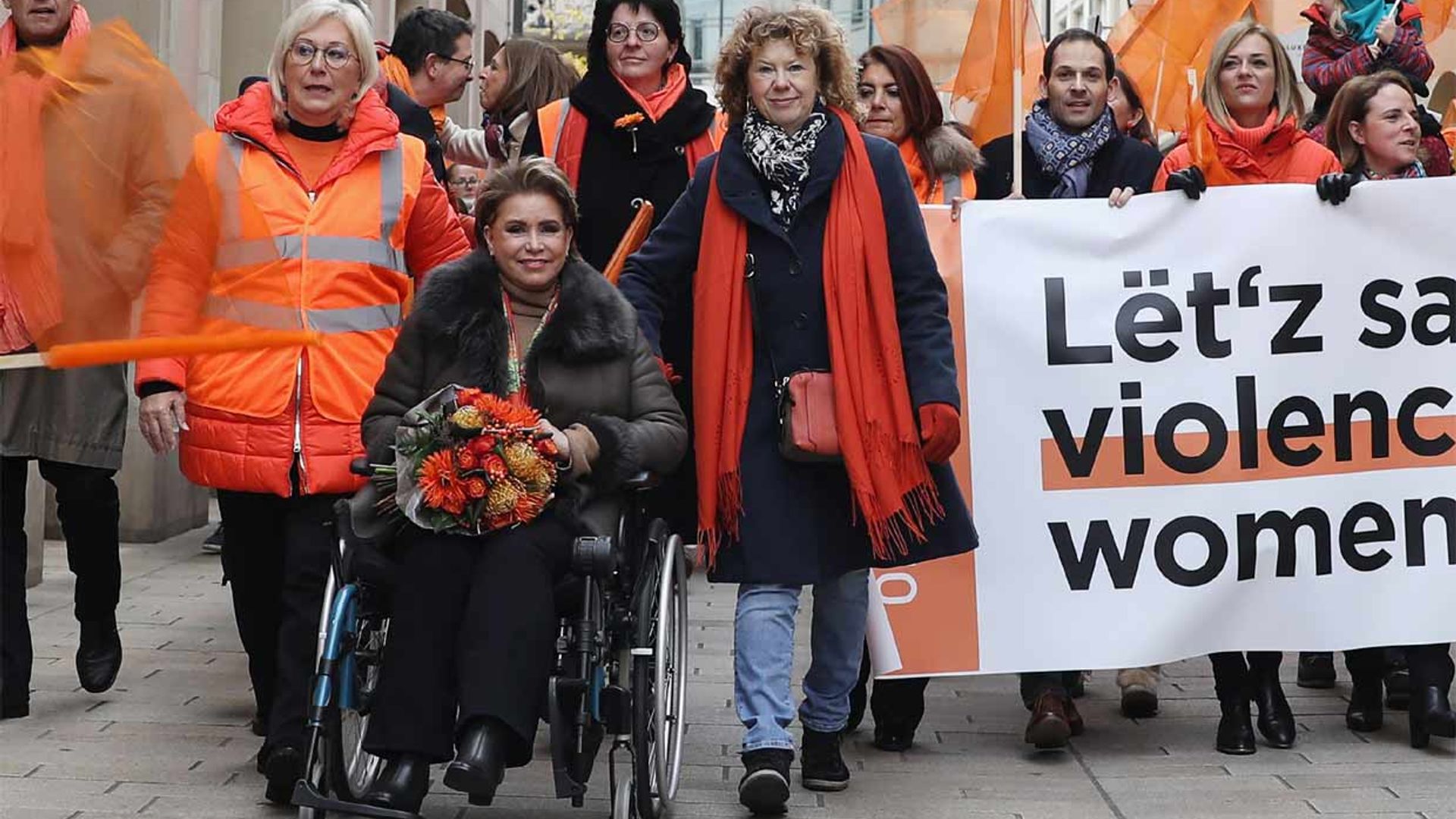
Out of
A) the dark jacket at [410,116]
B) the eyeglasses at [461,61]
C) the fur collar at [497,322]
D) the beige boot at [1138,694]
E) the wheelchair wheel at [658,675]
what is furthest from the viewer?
the eyeglasses at [461,61]

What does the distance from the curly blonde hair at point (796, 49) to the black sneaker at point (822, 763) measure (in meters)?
1.57

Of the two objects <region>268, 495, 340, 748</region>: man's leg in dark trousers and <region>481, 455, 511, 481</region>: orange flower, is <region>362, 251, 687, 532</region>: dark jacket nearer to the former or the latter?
<region>481, 455, 511, 481</region>: orange flower

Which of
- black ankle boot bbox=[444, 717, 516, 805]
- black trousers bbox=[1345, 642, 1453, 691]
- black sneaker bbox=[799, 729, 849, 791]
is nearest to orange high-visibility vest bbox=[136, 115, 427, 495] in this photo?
black ankle boot bbox=[444, 717, 516, 805]

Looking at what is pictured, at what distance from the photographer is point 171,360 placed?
475cm

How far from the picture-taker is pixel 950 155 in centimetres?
584

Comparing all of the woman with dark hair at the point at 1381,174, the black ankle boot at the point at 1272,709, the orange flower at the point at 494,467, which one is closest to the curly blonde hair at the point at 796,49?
the orange flower at the point at 494,467

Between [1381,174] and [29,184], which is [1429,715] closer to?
[1381,174]

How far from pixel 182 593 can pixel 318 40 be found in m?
3.59

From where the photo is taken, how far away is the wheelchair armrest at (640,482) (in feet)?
14.7

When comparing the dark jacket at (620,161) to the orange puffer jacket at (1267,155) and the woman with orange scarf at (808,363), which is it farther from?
the orange puffer jacket at (1267,155)

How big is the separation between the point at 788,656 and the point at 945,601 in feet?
2.68

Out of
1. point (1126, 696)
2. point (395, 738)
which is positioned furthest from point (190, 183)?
point (1126, 696)

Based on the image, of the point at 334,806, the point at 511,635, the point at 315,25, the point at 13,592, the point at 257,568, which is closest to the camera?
the point at 334,806

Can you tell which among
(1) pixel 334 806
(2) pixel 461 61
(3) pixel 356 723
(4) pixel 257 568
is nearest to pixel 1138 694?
(3) pixel 356 723
